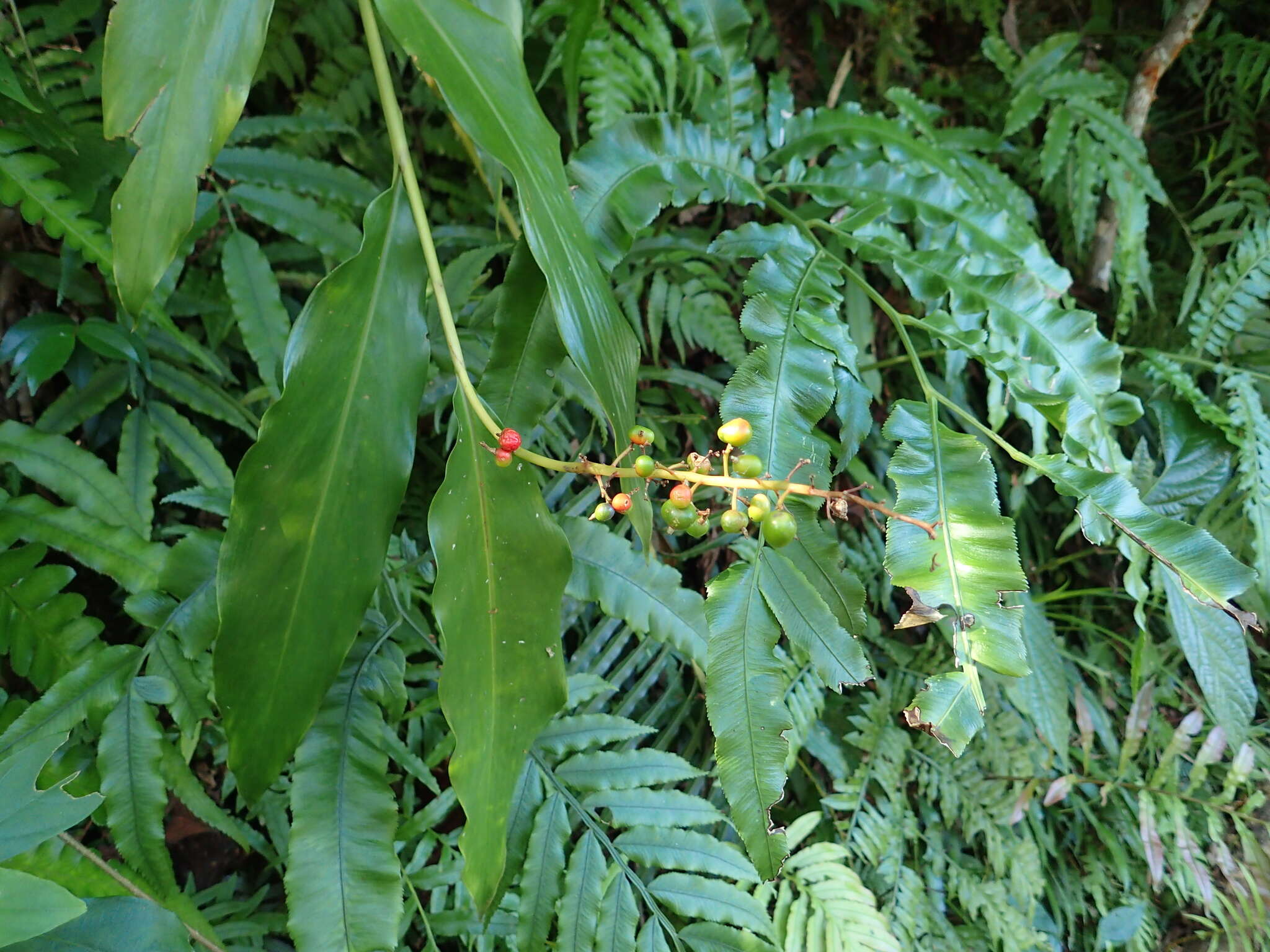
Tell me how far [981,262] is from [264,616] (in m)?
0.83

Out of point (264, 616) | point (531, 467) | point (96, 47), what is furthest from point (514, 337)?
point (96, 47)

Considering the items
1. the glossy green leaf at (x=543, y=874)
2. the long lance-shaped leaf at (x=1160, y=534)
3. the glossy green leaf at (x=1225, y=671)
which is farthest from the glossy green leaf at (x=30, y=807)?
the glossy green leaf at (x=1225, y=671)

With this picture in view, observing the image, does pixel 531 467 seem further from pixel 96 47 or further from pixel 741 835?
pixel 96 47

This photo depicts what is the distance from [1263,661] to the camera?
1628mm

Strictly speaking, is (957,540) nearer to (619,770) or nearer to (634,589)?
(634,589)

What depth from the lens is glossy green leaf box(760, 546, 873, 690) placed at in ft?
1.97

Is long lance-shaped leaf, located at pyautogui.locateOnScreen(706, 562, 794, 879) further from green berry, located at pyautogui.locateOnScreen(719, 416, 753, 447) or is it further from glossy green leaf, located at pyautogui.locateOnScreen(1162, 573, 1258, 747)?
glossy green leaf, located at pyautogui.locateOnScreen(1162, 573, 1258, 747)

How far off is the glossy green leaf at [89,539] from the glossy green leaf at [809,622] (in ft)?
2.27

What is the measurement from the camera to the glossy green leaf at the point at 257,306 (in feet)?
3.36

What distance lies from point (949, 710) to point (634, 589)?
435 millimetres

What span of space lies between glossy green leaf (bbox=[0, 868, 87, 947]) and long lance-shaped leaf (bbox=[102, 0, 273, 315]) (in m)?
0.37

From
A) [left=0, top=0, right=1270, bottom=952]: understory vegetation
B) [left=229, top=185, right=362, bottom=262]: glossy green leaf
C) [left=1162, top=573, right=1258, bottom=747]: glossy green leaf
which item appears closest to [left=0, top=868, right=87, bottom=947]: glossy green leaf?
[left=0, top=0, right=1270, bottom=952]: understory vegetation

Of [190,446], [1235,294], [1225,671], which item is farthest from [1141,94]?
[190,446]

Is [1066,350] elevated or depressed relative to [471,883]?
elevated
